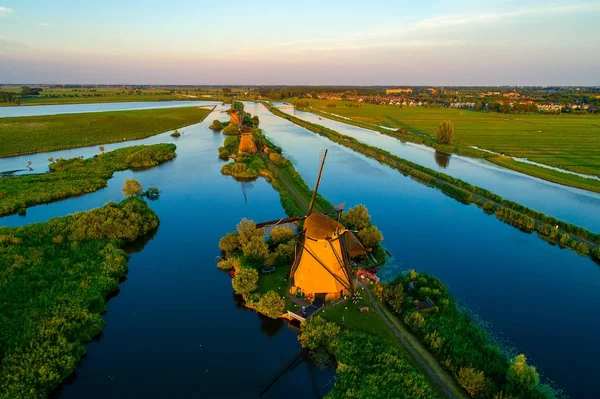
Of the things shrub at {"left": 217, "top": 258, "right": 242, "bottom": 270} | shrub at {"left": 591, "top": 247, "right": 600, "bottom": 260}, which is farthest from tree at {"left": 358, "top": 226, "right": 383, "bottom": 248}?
shrub at {"left": 591, "top": 247, "right": 600, "bottom": 260}

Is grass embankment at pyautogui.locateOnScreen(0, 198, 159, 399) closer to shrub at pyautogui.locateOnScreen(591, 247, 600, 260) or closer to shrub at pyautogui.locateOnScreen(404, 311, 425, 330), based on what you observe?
shrub at pyautogui.locateOnScreen(404, 311, 425, 330)

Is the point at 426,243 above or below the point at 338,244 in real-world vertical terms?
below

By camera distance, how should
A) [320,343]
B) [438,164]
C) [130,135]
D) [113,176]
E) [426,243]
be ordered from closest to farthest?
[320,343] → [426,243] → [113,176] → [438,164] → [130,135]

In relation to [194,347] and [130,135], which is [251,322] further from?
[130,135]

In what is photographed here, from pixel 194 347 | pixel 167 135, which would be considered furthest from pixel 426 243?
pixel 167 135

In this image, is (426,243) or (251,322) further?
(426,243)

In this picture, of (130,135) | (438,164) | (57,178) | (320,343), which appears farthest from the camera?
(130,135)

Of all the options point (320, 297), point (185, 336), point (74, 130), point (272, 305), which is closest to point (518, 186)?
point (320, 297)

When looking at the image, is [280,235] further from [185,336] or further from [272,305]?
[185,336]
